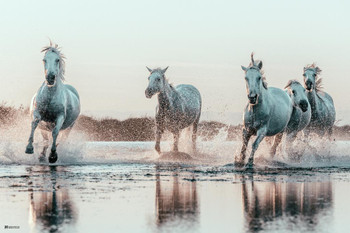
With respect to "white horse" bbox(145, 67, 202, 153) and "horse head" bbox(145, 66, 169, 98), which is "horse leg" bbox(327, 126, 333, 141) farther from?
"horse head" bbox(145, 66, 169, 98)

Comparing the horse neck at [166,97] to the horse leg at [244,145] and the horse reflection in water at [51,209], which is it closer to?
the horse leg at [244,145]

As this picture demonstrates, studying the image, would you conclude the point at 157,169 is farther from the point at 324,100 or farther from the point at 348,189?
the point at 324,100

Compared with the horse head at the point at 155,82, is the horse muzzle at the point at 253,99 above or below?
below

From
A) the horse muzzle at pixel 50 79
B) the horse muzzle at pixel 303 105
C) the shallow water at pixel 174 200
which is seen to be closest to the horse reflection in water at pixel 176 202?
the shallow water at pixel 174 200

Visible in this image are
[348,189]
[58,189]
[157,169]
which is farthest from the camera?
[157,169]

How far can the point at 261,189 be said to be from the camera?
10.2 m

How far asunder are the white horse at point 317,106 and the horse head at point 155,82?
13.2 feet

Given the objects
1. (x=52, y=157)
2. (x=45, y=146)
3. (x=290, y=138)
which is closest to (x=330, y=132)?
(x=290, y=138)

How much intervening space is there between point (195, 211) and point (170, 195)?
5.13 feet

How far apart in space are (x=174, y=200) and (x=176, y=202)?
8.1 inches

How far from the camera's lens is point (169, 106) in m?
19.5

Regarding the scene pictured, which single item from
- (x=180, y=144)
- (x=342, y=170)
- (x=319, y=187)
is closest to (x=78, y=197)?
(x=319, y=187)

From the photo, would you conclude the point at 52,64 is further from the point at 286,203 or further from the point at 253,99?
the point at 286,203

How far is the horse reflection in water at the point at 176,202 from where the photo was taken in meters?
7.09
